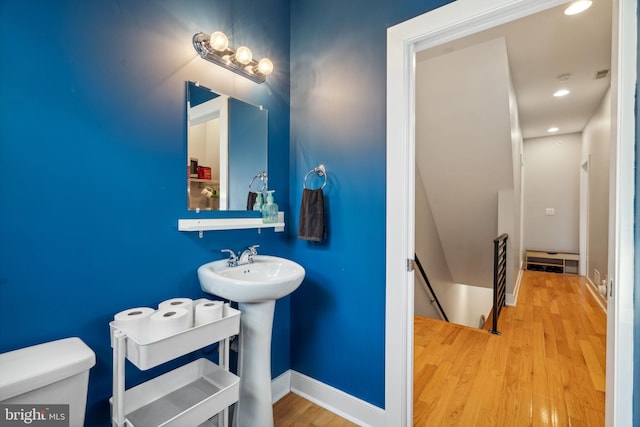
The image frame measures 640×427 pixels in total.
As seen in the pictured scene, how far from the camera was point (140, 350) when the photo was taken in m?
1.01

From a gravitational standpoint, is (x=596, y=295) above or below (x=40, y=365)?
below

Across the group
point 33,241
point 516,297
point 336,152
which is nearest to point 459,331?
point 516,297

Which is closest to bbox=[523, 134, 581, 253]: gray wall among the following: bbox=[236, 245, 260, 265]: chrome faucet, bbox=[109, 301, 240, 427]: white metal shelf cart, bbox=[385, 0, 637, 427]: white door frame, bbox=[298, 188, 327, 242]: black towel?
bbox=[385, 0, 637, 427]: white door frame

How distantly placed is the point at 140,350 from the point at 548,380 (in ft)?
8.73

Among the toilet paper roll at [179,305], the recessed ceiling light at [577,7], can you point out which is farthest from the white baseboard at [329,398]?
the recessed ceiling light at [577,7]

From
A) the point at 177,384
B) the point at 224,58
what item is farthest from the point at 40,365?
the point at 224,58

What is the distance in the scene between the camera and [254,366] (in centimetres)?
154

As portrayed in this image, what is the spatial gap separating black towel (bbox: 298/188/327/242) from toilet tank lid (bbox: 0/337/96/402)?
115 centimetres

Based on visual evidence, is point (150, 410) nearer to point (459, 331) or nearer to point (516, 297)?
point (459, 331)

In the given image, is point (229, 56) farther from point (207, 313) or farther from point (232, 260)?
point (207, 313)

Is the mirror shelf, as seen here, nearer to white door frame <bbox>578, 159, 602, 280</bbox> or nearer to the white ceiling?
the white ceiling

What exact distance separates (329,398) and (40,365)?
1489 mm

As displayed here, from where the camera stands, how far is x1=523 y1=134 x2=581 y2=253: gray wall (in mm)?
5664

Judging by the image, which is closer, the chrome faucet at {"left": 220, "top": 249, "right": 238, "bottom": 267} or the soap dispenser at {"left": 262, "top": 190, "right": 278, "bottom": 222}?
the chrome faucet at {"left": 220, "top": 249, "right": 238, "bottom": 267}
